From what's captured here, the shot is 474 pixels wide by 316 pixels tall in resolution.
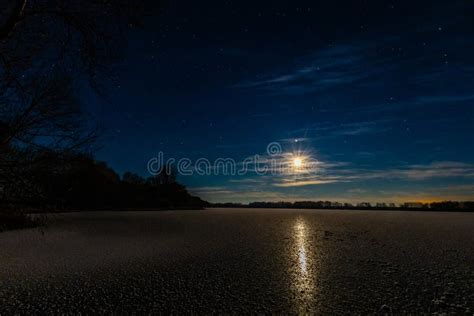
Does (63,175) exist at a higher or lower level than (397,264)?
higher

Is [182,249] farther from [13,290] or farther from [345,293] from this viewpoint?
[345,293]

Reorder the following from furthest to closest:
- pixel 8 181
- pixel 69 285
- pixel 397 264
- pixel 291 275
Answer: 1. pixel 397 264
2. pixel 291 275
3. pixel 69 285
4. pixel 8 181

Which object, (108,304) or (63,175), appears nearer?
(108,304)

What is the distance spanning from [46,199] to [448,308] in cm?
588

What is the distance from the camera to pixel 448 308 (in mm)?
3953

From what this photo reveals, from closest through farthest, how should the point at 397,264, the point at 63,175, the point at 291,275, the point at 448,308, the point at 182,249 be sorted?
the point at 448,308 → the point at 63,175 → the point at 291,275 → the point at 397,264 → the point at 182,249

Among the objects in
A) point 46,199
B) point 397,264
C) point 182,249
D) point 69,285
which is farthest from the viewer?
point 182,249

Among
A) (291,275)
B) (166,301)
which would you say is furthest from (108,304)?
(291,275)

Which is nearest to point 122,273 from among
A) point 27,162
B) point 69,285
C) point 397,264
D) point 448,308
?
point 69,285

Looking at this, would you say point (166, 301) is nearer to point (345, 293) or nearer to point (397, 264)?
point (345, 293)

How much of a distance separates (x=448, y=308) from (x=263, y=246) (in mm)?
5897

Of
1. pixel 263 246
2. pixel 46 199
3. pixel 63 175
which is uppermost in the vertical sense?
pixel 63 175

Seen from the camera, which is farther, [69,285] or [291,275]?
[291,275]

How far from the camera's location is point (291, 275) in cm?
570
